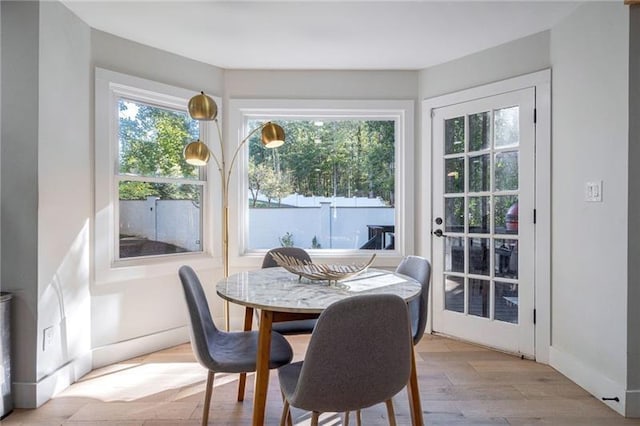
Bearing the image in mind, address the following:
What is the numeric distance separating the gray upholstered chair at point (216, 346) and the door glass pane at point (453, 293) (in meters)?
1.91

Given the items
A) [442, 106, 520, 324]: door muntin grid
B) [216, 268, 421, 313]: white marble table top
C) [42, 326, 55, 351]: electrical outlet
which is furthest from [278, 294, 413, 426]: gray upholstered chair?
[442, 106, 520, 324]: door muntin grid

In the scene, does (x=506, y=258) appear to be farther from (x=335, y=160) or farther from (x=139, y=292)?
(x=139, y=292)

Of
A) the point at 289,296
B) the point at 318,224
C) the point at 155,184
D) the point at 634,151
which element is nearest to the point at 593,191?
the point at 634,151

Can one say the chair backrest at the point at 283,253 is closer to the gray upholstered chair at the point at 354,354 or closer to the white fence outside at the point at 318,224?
the white fence outside at the point at 318,224

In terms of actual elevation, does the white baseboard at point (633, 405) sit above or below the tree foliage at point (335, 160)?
below

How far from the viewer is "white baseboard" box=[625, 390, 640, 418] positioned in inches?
81.4

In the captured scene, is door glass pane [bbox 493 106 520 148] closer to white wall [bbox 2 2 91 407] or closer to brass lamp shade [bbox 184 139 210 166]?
brass lamp shade [bbox 184 139 210 166]

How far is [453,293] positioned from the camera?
3287 mm

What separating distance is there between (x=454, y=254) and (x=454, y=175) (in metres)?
0.70

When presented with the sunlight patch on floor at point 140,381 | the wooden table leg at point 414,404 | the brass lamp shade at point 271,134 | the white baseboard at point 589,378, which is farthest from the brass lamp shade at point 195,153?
the white baseboard at point 589,378

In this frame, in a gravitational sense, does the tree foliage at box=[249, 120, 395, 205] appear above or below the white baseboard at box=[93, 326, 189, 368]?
above

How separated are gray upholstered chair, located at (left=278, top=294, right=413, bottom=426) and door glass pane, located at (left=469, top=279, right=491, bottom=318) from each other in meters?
2.08

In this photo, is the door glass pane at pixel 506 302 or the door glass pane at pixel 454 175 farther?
the door glass pane at pixel 454 175

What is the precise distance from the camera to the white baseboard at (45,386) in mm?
2150
